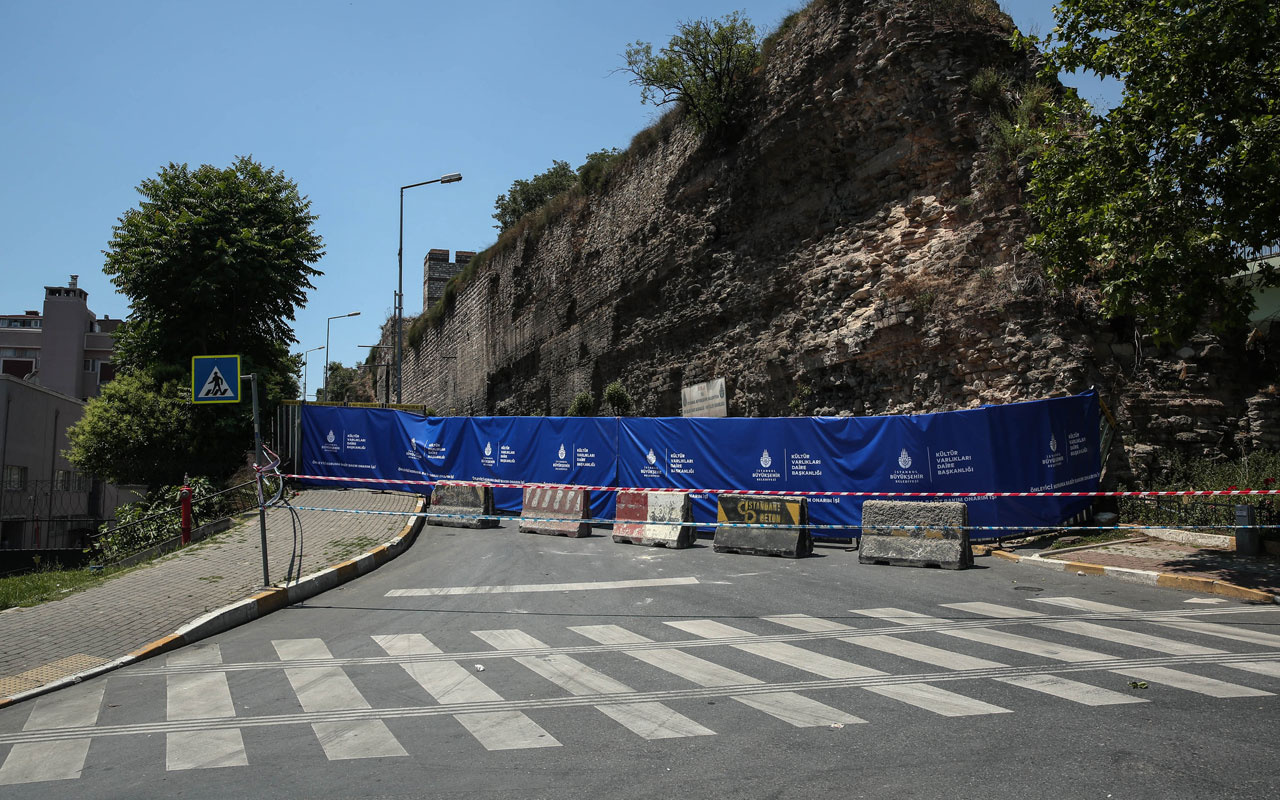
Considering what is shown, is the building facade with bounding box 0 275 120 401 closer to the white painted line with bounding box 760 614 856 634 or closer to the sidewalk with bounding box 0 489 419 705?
the sidewalk with bounding box 0 489 419 705

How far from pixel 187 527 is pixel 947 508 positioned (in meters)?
12.3

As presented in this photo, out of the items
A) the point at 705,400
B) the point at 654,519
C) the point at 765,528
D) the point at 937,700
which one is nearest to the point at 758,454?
the point at 654,519

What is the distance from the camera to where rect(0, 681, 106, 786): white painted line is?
201 inches

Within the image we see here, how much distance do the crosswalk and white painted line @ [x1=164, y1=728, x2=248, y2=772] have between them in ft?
0.05

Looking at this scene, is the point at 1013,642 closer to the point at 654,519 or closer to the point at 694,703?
the point at 694,703

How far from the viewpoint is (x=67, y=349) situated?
60781 millimetres

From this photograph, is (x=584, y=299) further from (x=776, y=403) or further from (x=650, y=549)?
(x=650, y=549)

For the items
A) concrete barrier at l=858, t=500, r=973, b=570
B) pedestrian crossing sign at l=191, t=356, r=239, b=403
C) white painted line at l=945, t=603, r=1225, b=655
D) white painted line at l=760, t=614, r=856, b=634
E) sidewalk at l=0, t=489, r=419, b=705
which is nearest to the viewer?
white painted line at l=945, t=603, r=1225, b=655

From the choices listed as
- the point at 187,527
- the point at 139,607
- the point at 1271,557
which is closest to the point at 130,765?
the point at 139,607

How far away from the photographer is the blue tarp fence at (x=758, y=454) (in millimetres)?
14312

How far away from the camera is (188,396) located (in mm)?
19797

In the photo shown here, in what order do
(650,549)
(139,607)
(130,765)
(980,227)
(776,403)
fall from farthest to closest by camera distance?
(776,403) → (980,227) → (650,549) → (139,607) → (130,765)

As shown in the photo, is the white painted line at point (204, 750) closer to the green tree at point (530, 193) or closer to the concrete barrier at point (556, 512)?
the concrete barrier at point (556, 512)

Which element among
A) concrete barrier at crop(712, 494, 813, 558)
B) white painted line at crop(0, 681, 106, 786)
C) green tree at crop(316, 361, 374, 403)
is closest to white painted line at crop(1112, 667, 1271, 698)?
white painted line at crop(0, 681, 106, 786)
